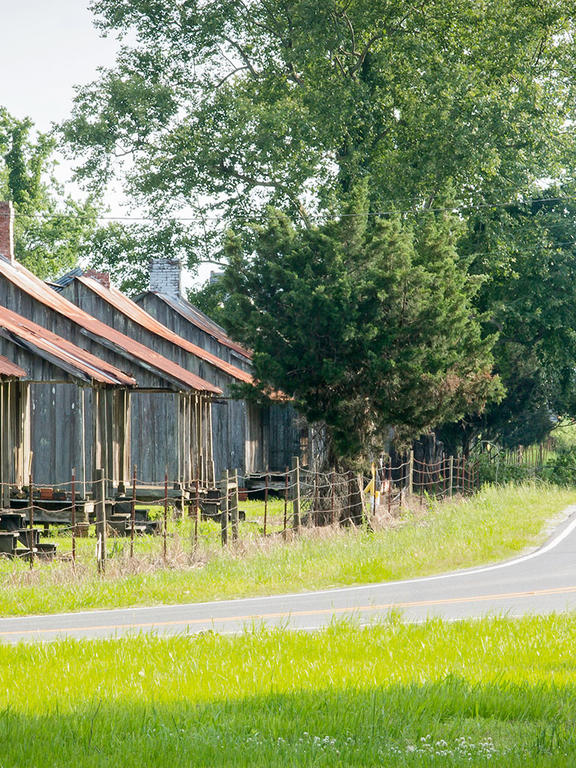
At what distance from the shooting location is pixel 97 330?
28.3m

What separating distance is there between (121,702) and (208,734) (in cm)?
112

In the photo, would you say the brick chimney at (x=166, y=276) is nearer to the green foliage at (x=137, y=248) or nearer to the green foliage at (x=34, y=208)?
the green foliage at (x=137, y=248)

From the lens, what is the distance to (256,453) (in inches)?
1490

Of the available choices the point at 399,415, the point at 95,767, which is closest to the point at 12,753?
the point at 95,767

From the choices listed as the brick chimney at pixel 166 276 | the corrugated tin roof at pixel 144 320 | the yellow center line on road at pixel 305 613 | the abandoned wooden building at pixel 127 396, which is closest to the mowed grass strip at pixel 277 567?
the yellow center line on road at pixel 305 613

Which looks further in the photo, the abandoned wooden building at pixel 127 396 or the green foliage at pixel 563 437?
the green foliage at pixel 563 437

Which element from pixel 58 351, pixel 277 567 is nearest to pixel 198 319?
pixel 58 351

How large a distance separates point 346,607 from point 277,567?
3.48 m

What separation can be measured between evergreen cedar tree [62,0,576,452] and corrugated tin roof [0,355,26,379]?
1498 centimetres

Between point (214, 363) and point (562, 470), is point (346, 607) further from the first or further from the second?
point (562, 470)

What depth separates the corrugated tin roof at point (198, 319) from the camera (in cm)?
3878

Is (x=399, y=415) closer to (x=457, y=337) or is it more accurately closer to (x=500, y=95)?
(x=457, y=337)

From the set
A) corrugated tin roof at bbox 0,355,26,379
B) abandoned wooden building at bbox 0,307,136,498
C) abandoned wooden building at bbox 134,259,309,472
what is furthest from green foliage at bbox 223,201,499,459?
abandoned wooden building at bbox 134,259,309,472

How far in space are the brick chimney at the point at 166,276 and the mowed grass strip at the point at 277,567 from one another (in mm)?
19549
